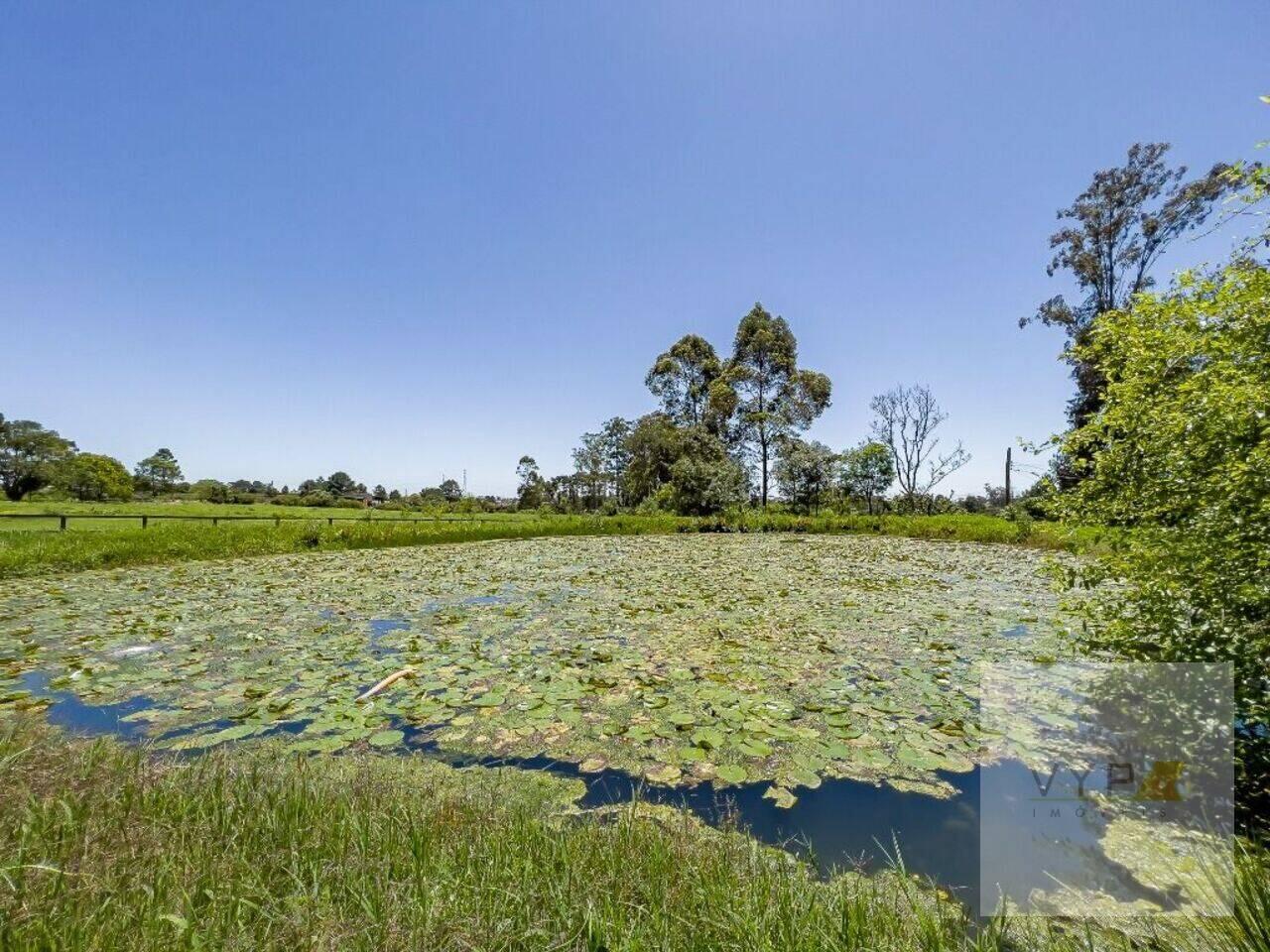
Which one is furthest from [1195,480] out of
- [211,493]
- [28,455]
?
[28,455]

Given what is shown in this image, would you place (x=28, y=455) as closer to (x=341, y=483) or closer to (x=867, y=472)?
(x=341, y=483)

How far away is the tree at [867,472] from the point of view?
32.0 m

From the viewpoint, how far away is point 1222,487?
2674 mm

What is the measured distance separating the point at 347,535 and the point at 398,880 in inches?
701

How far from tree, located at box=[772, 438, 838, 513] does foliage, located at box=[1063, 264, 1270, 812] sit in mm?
29089

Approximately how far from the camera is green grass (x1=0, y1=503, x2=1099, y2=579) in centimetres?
1112

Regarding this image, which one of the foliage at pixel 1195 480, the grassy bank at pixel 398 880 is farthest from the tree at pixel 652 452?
the grassy bank at pixel 398 880

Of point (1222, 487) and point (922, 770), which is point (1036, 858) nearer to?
point (922, 770)

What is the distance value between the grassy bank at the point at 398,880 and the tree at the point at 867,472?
3247 centimetres

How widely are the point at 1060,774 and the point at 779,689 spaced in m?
2.08

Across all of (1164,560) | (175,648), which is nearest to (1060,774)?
(1164,560)

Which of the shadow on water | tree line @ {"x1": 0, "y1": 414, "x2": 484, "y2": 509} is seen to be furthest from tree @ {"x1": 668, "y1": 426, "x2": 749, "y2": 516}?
the shadow on water

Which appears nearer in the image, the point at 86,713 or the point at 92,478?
the point at 86,713

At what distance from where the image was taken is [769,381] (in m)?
32.8
